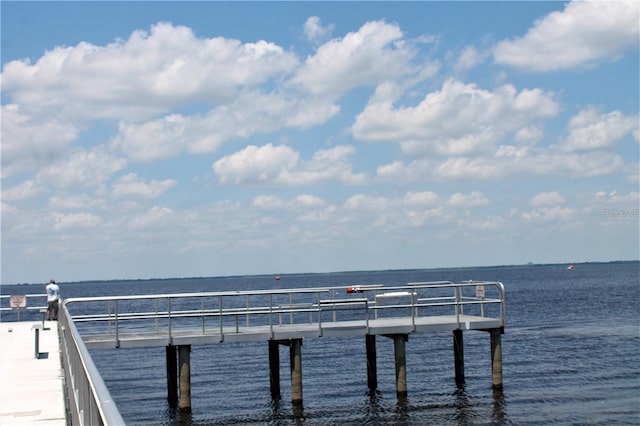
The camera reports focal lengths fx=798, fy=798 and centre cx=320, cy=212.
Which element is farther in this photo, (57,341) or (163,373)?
(163,373)

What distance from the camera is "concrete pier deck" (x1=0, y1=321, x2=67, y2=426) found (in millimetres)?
10829

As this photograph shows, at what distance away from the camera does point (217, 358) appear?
1566 inches

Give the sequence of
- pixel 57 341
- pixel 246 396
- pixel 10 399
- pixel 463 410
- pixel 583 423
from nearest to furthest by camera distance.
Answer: pixel 10 399 < pixel 57 341 < pixel 583 423 < pixel 463 410 < pixel 246 396

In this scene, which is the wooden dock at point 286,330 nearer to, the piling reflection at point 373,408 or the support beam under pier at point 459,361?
the support beam under pier at point 459,361

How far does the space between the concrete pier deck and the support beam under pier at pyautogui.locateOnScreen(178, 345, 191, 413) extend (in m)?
3.57

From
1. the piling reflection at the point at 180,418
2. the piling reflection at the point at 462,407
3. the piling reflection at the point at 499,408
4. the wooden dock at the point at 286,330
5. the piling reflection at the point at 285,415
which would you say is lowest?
the piling reflection at the point at 499,408

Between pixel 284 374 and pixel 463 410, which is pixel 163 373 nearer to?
pixel 284 374

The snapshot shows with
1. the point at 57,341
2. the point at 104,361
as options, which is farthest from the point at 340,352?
the point at 57,341

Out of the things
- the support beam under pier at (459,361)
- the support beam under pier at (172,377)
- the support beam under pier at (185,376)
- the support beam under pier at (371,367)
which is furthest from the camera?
the support beam under pier at (459,361)

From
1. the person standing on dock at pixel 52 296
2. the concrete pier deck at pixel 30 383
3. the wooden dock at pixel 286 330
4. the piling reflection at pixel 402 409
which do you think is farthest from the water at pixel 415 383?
the concrete pier deck at pixel 30 383

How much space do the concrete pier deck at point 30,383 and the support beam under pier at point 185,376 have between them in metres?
3.57

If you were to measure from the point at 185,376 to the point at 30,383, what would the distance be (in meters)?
9.87

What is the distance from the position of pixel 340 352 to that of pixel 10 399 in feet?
95.0

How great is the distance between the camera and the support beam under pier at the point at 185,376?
23188 mm
